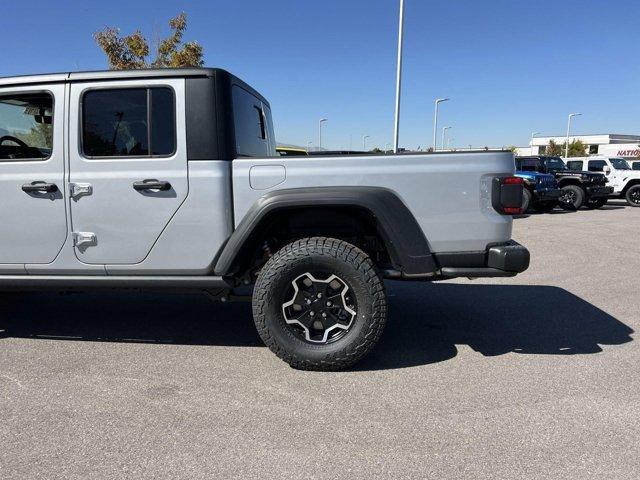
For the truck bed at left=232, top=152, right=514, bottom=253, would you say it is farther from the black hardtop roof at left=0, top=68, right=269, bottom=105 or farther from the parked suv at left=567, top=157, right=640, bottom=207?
the parked suv at left=567, top=157, right=640, bottom=207

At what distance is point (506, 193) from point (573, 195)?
587 inches

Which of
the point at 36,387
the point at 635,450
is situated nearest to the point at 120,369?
the point at 36,387

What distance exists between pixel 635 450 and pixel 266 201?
2.50 metres

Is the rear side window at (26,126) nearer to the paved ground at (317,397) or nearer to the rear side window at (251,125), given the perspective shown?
the rear side window at (251,125)

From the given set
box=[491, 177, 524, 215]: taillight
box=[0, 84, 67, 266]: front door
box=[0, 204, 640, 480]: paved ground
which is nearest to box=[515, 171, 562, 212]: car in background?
box=[0, 204, 640, 480]: paved ground

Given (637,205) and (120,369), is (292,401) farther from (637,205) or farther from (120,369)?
(637,205)

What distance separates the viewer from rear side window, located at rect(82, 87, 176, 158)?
129 inches

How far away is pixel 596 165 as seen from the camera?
17812 mm

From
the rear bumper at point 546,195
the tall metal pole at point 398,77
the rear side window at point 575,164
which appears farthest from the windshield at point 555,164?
the tall metal pole at point 398,77

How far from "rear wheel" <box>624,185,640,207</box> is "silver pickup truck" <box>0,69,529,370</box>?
58.6ft

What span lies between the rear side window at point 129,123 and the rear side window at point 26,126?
330 millimetres

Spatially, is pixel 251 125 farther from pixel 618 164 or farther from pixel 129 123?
pixel 618 164

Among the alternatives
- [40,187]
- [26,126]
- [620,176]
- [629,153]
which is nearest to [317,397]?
[40,187]

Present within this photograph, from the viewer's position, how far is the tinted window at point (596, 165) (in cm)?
1769
